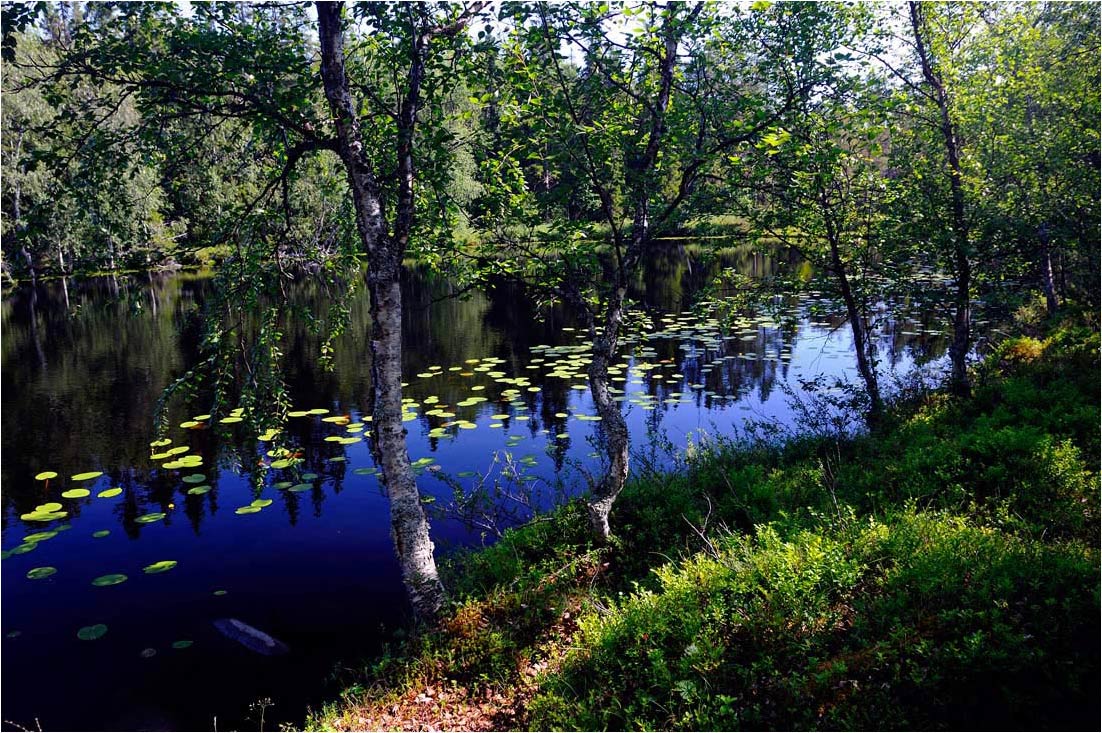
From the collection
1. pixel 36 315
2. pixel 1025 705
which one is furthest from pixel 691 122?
pixel 36 315

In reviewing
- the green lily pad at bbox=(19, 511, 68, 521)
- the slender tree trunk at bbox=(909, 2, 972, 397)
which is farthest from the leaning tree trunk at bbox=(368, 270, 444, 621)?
the slender tree trunk at bbox=(909, 2, 972, 397)

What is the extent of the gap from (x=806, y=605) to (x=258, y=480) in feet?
16.3

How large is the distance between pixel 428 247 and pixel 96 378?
16380 millimetres

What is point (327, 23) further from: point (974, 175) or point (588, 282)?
point (974, 175)

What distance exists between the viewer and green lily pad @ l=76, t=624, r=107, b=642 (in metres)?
8.11

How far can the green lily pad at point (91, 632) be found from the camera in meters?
8.11

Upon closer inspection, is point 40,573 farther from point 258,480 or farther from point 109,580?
point 258,480

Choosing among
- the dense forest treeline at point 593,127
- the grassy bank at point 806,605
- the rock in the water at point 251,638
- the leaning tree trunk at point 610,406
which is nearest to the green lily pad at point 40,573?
the rock in the water at point 251,638

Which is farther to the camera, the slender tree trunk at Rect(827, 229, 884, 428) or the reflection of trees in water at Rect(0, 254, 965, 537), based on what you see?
the reflection of trees in water at Rect(0, 254, 965, 537)

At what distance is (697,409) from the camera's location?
15.4 m

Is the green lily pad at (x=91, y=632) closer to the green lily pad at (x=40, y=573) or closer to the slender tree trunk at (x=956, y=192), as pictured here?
the green lily pad at (x=40, y=573)

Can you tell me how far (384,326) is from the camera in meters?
6.81

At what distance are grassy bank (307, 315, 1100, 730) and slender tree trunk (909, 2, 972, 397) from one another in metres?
1.64

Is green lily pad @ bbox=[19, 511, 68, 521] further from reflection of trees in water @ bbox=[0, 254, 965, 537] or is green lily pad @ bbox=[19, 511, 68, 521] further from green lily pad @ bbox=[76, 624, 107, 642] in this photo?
green lily pad @ bbox=[76, 624, 107, 642]
